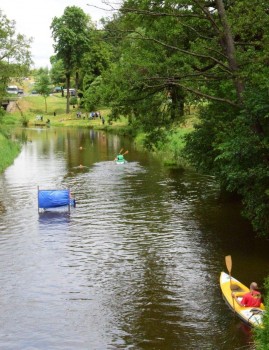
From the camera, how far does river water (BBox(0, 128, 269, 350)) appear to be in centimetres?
1469

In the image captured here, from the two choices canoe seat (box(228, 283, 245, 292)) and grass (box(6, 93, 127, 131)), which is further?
grass (box(6, 93, 127, 131))

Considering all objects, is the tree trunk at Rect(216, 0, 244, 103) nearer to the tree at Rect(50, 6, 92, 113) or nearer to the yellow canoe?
the yellow canoe

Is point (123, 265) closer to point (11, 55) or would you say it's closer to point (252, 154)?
point (252, 154)

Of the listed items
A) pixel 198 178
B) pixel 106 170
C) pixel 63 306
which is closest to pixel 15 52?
pixel 106 170

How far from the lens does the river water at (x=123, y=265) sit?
14688mm

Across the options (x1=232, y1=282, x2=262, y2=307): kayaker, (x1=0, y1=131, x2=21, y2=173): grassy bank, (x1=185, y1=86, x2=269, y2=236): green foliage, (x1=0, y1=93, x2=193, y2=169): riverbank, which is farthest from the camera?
(x1=0, y1=93, x2=193, y2=169): riverbank

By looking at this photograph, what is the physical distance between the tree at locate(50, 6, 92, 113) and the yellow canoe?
3376 inches

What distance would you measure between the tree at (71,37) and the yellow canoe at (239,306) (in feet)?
281

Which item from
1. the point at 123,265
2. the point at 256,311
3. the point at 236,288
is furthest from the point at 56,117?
the point at 256,311

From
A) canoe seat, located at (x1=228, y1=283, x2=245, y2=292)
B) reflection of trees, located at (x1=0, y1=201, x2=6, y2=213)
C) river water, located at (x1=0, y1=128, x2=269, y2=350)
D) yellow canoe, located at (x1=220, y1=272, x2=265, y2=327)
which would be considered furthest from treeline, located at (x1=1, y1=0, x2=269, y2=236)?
reflection of trees, located at (x1=0, y1=201, x2=6, y2=213)

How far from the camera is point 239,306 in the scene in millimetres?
15477

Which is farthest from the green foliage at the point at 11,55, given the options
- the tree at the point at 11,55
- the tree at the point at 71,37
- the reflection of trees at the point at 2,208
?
the tree at the point at 71,37

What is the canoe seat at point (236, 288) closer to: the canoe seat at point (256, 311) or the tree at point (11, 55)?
the canoe seat at point (256, 311)

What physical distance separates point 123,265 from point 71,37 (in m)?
85.3
